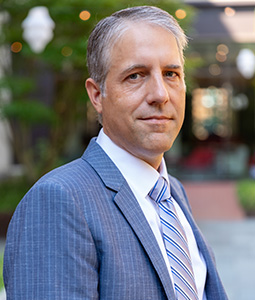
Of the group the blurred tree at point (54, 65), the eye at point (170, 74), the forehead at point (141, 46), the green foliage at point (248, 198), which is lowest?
the green foliage at point (248, 198)

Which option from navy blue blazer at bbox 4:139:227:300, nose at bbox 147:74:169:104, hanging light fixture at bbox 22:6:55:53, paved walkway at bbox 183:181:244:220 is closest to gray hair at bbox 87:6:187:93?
nose at bbox 147:74:169:104

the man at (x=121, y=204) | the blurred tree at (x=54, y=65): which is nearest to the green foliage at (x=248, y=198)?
the blurred tree at (x=54, y=65)


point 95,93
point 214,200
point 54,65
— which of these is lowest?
point 214,200

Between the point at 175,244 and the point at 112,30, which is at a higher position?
the point at 112,30

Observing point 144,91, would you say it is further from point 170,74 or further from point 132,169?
point 132,169

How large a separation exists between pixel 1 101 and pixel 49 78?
6317mm

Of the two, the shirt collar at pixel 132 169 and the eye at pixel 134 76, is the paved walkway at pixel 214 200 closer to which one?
the shirt collar at pixel 132 169

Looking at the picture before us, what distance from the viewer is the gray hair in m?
1.27

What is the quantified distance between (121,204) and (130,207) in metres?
0.03

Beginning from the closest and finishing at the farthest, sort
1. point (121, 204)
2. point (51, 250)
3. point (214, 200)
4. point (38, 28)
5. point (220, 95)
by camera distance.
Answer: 1. point (51, 250)
2. point (121, 204)
3. point (38, 28)
4. point (214, 200)
5. point (220, 95)

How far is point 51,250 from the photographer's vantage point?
1076 millimetres

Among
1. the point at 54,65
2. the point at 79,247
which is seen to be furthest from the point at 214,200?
the point at 79,247

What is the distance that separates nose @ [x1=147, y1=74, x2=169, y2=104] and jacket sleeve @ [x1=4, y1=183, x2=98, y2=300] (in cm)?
33

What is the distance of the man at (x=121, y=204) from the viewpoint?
1085 millimetres
